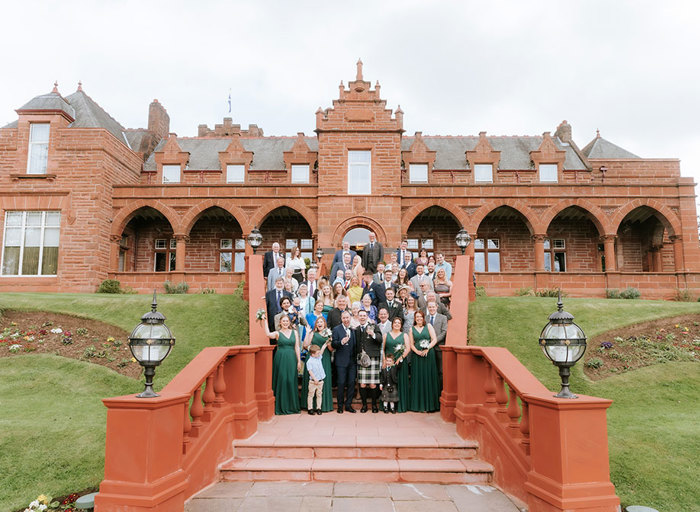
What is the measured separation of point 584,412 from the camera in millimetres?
3926

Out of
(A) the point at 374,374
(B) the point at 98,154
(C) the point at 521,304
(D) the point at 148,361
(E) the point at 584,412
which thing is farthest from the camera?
(B) the point at 98,154

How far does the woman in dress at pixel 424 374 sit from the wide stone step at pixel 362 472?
2083 mm

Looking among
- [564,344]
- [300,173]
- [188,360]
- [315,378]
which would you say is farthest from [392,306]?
[300,173]

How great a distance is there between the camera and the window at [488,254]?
74.2ft

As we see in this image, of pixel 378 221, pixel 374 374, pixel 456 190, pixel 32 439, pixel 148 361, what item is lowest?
pixel 32 439

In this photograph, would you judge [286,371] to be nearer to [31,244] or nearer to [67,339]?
[67,339]

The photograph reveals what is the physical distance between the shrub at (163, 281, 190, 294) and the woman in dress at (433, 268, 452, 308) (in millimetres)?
12341

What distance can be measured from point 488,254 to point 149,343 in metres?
20.7

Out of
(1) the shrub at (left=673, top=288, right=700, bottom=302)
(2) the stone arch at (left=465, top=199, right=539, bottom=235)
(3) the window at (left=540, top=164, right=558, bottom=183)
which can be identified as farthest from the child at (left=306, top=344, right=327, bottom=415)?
(3) the window at (left=540, top=164, right=558, bottom=183)

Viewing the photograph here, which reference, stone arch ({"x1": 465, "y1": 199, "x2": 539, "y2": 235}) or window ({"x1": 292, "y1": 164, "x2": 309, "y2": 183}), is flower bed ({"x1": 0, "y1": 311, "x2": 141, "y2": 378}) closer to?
window ({"x1": 292, "y1": 164, "x2": 309, "y2": 183})

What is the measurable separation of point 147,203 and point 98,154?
2.79 meters

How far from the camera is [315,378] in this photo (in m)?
7.18

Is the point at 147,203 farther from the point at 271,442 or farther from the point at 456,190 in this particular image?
the point at 271,442

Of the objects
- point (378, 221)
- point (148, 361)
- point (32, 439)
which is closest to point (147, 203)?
point (378, 221)
